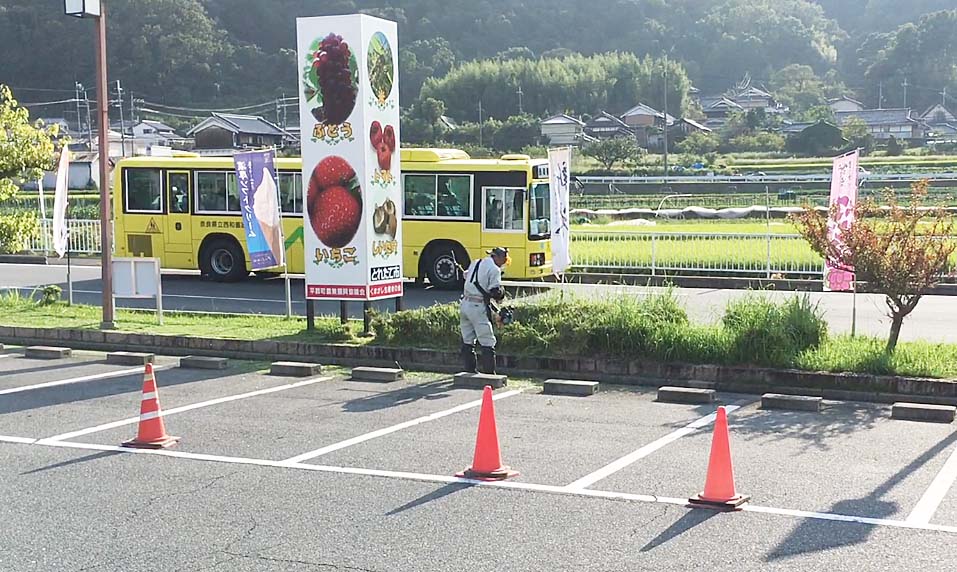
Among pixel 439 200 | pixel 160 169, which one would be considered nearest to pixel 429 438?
pixel 439 200

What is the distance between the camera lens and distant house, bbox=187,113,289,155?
63.7 m

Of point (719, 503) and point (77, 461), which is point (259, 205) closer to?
point (77, 461)

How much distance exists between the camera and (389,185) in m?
14.3

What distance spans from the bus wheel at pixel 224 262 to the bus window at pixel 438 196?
12.8ft

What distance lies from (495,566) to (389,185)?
899 centimetres

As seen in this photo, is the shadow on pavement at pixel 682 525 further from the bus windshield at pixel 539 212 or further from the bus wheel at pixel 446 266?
the bus wheel at pixel 446 266

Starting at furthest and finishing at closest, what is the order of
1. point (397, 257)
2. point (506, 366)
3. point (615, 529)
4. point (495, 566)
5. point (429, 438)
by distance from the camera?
point (397, 257) < point (506, 366) < point (429, 438) < point (615, 529) < point (495, 566)

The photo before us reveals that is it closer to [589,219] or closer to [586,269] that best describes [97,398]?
[586,269]

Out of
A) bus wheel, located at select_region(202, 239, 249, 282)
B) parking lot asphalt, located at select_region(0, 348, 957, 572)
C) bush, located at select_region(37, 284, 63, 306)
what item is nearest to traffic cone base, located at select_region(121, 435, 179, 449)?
parking lot asphalt, located at select_region(0, 348, 957, 572)

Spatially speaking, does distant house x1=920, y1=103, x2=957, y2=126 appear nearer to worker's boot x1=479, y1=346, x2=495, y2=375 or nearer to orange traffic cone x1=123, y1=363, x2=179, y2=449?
worker's boot x1=479, y1=346, x2=495, y2=375

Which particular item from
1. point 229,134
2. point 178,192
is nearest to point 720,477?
point 178,192

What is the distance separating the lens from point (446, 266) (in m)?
Result: 21.7

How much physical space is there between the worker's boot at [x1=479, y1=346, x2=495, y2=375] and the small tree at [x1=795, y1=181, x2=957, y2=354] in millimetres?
3837

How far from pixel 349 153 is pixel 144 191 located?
463 inches
